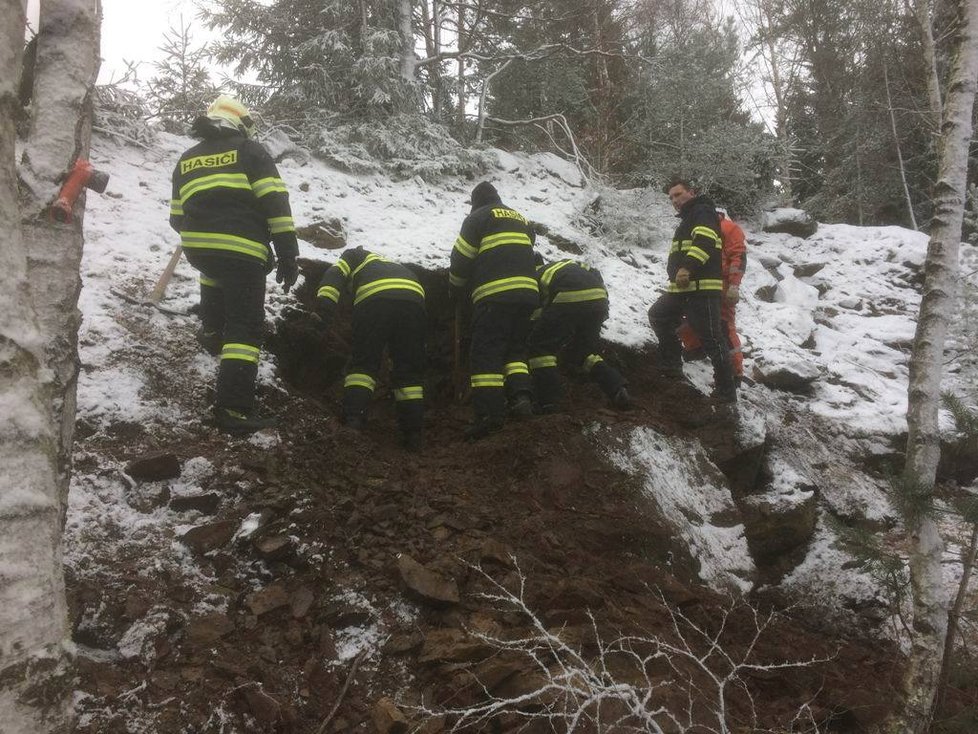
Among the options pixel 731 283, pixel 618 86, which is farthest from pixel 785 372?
pixel 618 86

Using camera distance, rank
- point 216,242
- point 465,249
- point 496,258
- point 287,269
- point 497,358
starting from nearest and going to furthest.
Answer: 1. point 216,242
2. point 287,269
3. point 497,358
4. point 496,258
5. point 465,249

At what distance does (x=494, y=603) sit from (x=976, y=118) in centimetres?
1799

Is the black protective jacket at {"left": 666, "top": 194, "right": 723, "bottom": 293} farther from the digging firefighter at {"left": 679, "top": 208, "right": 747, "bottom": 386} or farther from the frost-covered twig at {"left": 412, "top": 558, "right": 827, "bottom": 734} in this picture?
the frost-covered twig at {"left": 412, "top": 558, "right": 827, "bottom": 734}

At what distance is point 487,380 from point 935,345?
2988mm

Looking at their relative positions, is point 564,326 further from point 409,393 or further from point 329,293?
point 329,293

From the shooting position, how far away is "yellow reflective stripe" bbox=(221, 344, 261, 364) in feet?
12.7

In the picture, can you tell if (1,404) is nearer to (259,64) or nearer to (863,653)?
(863,653)

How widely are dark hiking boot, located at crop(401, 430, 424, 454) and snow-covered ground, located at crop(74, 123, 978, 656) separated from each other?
1.20 metres

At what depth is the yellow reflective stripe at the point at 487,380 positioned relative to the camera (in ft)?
15.7

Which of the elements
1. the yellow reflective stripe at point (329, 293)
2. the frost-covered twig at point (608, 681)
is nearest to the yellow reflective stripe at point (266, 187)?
the yellow reflective stripe at point (329, 293)

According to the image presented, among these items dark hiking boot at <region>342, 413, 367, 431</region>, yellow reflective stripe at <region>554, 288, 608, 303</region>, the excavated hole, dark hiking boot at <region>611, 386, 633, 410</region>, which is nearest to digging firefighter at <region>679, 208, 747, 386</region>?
dark hiking boot at <region>611, 386, 633, 410</region>

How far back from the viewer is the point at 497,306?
490 centimetres

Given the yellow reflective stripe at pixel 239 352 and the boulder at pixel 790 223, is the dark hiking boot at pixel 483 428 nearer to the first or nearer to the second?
the yellow reflective stripe at pixel 239 352

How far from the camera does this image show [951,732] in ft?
9.65
